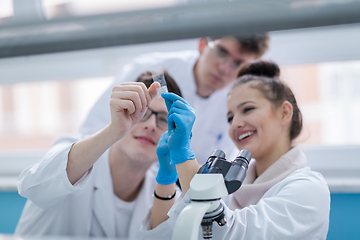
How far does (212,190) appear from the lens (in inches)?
24.4

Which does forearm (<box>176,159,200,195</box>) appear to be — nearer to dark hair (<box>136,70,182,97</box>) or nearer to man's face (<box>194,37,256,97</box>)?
dark hair (<box>136,70,182,97</box>)

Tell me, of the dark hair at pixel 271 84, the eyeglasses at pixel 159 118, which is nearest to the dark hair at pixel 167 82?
the eyeglasses at pixel 159 118

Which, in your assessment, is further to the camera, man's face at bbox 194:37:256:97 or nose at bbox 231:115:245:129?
man's face at bbox 194:37:256:97

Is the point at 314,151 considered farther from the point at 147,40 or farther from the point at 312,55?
the point at 147,40

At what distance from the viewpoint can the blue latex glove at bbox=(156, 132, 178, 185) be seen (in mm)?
974

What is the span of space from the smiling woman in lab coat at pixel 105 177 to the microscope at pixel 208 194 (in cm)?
35

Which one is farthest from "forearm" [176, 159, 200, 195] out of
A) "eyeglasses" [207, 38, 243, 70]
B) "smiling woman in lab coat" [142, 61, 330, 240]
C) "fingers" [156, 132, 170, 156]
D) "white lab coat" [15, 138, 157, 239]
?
"eyeglasses" [207, 38, 243, 70]

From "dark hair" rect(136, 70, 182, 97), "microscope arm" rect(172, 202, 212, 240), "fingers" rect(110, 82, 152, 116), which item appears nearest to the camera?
"microscope arm" rect(172, 202, 212, 240)

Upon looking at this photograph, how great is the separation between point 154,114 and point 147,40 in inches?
26.7

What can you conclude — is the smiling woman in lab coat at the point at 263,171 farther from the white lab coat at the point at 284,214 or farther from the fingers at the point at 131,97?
the fingers at the point at 131,97

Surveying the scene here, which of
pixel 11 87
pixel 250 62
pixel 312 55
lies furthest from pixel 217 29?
pixel 11 87

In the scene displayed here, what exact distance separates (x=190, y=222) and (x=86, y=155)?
1.86ft

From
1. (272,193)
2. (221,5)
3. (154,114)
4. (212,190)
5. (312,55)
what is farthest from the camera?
(312,55)

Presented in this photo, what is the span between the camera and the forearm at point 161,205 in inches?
43.3
